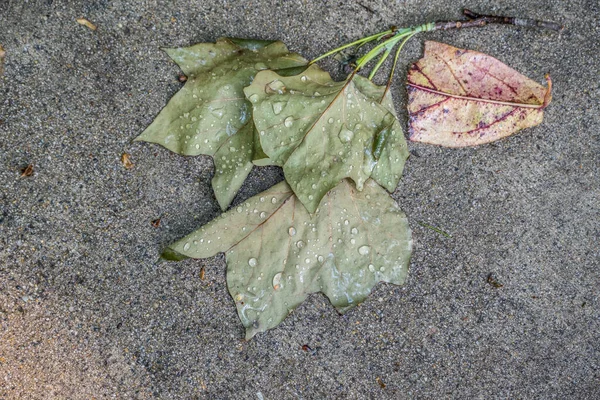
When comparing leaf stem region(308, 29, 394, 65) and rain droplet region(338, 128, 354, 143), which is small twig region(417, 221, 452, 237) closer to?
rain droplet region(338, 128, 354, 143)

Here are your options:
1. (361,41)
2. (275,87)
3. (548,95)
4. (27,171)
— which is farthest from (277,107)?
(548,95)

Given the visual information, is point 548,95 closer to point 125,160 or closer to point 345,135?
point 345,135

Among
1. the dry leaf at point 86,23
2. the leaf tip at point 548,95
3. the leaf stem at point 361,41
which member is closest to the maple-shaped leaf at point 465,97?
the leaf tip at point 548,95

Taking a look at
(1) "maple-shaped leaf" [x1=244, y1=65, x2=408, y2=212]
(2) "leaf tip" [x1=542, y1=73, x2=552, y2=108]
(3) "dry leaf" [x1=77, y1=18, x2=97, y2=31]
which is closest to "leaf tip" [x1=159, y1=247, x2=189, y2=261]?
(1) "maple-shaped leaf" [x1=244, y1=65, x2=408, y2=212]

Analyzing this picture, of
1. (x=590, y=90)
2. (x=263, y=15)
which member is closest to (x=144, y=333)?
(x=263, y=15)

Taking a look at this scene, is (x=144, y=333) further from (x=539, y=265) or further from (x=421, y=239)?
(x=539, y=265)

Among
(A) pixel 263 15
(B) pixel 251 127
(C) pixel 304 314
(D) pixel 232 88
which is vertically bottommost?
(C) pixel 304 314

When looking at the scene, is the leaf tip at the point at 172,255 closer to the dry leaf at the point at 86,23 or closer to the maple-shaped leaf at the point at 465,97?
the dry leaf at the point at 86,23
